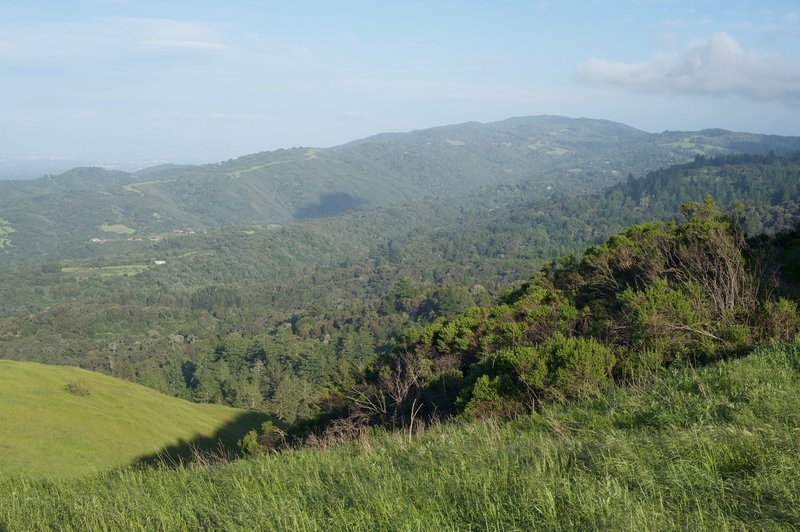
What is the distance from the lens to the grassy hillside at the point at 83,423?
3169 centimetres

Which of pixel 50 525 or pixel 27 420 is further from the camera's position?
pixel 27 420

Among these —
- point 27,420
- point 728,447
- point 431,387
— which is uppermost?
point 728,447

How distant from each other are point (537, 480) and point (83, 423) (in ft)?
138

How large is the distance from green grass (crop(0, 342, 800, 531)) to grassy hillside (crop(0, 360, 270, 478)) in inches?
1049

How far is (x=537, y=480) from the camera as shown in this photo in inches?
161

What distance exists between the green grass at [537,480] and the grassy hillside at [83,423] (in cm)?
2664

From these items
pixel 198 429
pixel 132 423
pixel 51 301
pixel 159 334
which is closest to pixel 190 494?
pixel 132 423

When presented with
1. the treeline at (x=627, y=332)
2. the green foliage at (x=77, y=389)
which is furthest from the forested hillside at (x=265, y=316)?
the green foliage at (x=77, y=389)

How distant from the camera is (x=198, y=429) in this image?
4688 centimetres

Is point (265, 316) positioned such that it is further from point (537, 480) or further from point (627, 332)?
point (537, 480)

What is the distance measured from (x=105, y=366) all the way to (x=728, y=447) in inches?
4596

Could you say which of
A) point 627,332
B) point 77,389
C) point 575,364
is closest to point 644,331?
point 627,332

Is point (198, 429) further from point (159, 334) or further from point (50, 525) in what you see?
point (159, 334)

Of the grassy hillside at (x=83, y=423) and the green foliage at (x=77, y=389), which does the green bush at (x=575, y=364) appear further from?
the green foliage at (x=77, y=389)
